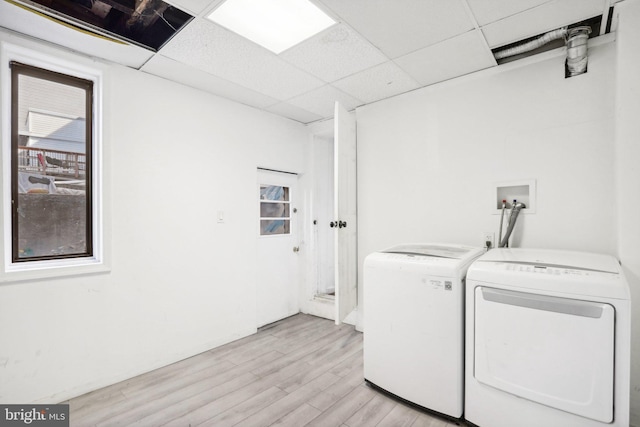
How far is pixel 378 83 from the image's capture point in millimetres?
2764

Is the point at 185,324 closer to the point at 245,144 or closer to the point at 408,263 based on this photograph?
the point at 245,144

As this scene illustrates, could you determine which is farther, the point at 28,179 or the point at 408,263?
the point at 28,179

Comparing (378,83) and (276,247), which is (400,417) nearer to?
(276,247)

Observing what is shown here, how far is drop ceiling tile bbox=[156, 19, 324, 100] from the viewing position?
200cm

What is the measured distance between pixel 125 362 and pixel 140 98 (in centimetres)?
216

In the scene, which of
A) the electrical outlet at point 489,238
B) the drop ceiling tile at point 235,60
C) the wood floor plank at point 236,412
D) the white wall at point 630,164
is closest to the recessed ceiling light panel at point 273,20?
the drop ceiling tile at point 235,60

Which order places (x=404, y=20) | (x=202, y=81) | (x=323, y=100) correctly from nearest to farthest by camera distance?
1. (x=404, y=20)
2. (x=202, y=81)
3. (x=323, y=100)

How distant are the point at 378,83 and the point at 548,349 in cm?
237

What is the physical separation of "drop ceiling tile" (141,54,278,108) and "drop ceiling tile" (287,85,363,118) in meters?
0.30

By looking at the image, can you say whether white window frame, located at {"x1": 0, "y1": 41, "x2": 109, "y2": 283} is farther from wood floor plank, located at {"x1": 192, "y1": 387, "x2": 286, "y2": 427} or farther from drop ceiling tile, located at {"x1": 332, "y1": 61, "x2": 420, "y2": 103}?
drop ceiling tile, located at {"x1": 332, "y1": 61, "x2": 420, "y2": 103}

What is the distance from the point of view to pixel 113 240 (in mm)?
2340

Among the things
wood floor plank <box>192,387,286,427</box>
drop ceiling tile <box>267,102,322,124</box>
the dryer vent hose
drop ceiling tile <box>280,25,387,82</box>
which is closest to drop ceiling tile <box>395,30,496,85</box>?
drop ceiling tile <box>280,25,387,82</box>

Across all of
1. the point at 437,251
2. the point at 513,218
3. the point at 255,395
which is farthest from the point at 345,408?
the point at 513,218

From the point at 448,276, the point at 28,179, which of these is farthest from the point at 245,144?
the point at 448,276
